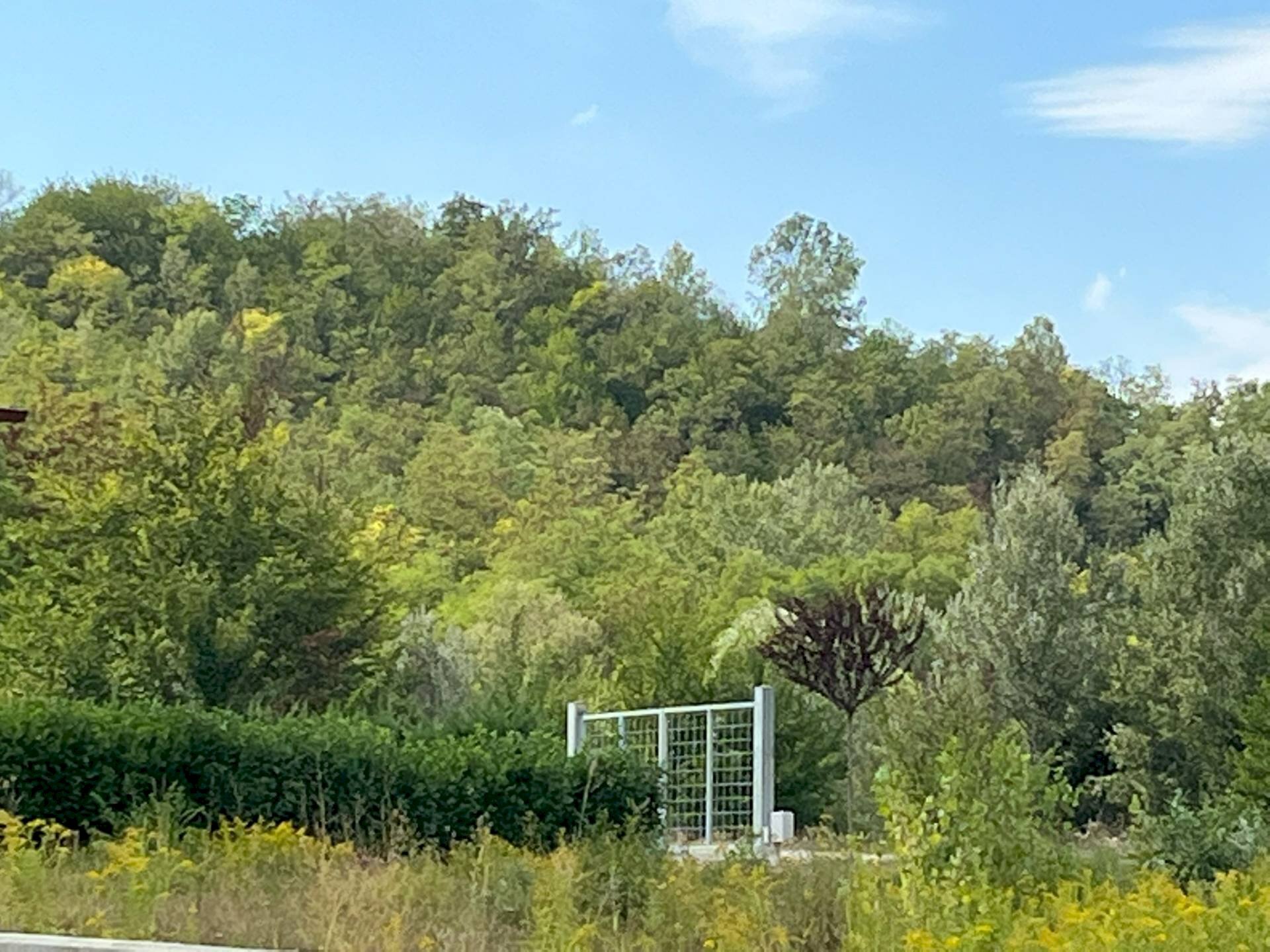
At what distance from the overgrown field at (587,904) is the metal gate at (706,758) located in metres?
9.13

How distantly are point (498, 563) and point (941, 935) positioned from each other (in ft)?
186

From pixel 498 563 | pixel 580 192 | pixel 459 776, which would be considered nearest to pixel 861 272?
pixel 580 192

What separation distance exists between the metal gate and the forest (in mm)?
1297

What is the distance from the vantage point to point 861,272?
104062 mm

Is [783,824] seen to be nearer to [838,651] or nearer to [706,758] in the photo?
[706,758]

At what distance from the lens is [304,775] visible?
55.3ft

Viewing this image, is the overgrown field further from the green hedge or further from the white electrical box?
the white electrical box

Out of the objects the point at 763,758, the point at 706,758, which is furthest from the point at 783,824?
the point at 706,758

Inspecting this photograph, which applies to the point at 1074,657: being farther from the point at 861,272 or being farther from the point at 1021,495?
the point at 861,272

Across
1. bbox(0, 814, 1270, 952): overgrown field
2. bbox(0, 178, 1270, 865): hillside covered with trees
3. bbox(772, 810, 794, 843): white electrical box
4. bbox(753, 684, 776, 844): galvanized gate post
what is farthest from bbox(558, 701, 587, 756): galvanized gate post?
bbox(0, 814, 1270, 952): overgrown field

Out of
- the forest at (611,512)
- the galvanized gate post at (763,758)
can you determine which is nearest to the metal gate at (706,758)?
the galvanized gate post at (763,758)

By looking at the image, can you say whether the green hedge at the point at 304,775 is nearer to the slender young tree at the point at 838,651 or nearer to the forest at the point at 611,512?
the forest at the point at 611,512

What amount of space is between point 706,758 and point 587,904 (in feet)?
45.7

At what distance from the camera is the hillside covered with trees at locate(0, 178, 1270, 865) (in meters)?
29.8
